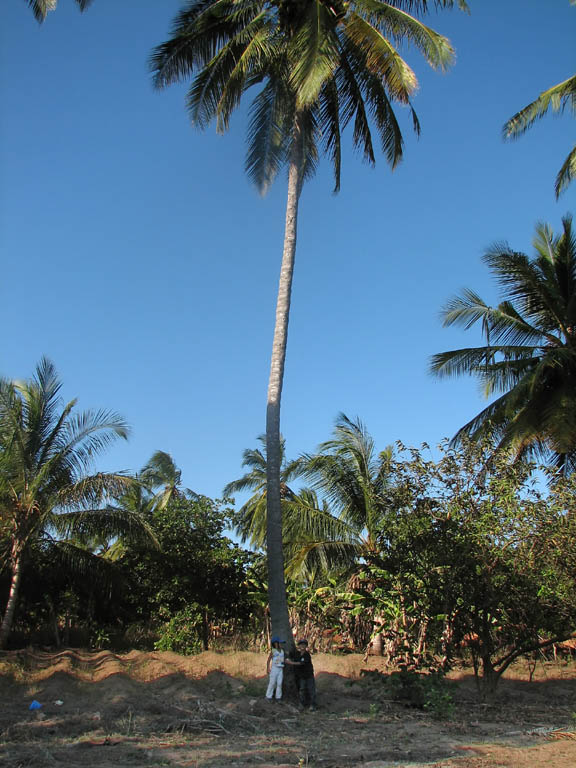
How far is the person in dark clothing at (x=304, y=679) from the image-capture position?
11.8m

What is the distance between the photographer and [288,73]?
48.8 ft

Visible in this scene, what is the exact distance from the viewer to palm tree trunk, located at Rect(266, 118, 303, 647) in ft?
A: 40.3

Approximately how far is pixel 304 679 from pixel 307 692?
0.24 meters

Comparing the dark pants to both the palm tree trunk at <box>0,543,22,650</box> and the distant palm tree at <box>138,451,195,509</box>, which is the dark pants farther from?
the distant palm tree at <box>138,451,195,509</box>

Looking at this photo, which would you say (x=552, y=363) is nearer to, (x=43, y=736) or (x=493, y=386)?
(x=493, y=386)

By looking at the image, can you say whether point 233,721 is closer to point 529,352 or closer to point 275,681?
point 275,681

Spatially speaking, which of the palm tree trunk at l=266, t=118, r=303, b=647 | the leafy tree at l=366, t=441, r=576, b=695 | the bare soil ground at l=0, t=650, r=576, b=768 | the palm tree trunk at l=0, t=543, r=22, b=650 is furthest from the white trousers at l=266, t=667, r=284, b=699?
the palm tree trunk at l=0, t=543, r=22, b=650

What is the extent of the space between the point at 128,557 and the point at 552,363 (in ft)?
45.4

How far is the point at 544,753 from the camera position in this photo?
7598 mm

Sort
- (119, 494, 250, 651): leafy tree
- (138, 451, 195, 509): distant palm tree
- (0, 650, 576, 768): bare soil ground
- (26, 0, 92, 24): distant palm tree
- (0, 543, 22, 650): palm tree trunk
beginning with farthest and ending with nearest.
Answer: (138, 451, 195, 509): distant palm tree, (119, 494, 250, 651): leafy tree, (0, 543, 22, 650): palm tree trunk, (26, 0, 92, 24): distant palm tree, (0, 650, 576, 768): bare soil ground

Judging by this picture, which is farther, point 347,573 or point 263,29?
point 347,573

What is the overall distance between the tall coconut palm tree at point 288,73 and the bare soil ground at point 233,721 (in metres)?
4.35

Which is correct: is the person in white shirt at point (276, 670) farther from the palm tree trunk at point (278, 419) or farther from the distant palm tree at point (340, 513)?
the distant palm tree at point (340, 513)

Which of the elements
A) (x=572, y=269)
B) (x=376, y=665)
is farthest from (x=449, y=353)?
(x=376, y=665)
